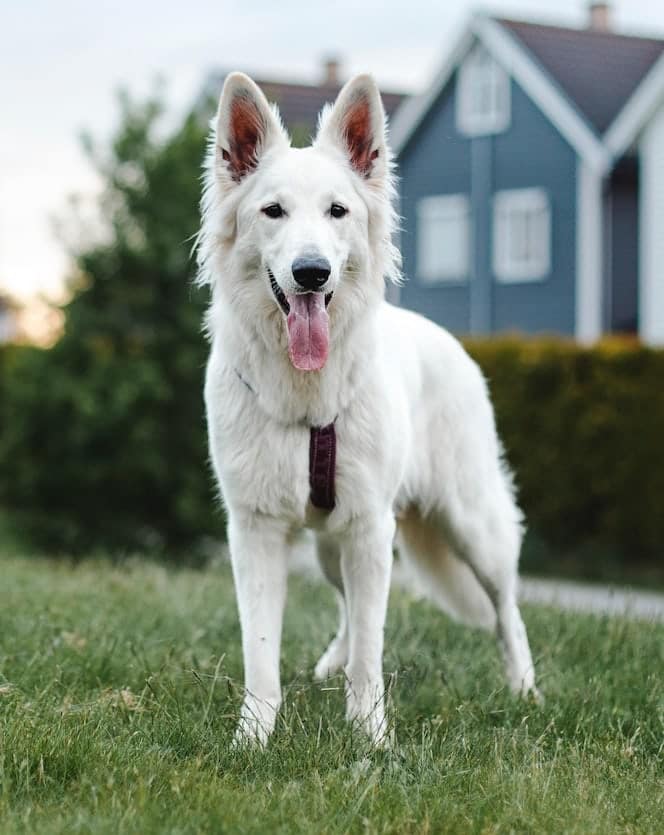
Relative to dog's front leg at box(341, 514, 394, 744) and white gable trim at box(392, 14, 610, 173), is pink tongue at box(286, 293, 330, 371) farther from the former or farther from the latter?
white gable trim at box(392, 14, 610, 173)

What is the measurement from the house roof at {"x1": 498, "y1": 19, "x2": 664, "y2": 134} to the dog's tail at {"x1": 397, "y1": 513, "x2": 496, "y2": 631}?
1960cm

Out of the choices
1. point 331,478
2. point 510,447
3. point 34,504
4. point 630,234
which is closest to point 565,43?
point 630,234

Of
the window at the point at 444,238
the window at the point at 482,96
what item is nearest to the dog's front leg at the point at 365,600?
the window at the point at 482,96

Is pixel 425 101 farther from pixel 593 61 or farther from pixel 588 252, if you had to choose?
pixel 588 252

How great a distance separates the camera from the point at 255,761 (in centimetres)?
414

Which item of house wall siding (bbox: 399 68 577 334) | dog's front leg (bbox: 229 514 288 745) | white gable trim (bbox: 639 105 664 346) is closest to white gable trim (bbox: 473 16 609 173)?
house wall siding (bbox: 399 68 577 334)

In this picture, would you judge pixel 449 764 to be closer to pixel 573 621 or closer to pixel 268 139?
pixel 268 139

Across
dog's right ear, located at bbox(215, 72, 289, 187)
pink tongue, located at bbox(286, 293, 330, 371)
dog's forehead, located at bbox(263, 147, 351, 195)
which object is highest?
dog's right ear, located at bbox(215, 72, 289, 187)

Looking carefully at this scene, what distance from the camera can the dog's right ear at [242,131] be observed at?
4.81 m

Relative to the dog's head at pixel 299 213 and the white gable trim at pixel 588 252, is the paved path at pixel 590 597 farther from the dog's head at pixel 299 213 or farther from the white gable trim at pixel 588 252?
the white gable trim at pixel 588 252

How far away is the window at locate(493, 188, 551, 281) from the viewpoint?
25.9m

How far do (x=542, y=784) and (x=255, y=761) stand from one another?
90cm

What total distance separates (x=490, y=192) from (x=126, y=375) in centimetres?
1375

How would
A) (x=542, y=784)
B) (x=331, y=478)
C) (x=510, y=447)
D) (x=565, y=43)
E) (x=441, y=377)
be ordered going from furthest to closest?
(x=565, y=43)
(x=510, y=447)
(x=441, y=377)
(x=331, y=478)
(x=542, y=784)
